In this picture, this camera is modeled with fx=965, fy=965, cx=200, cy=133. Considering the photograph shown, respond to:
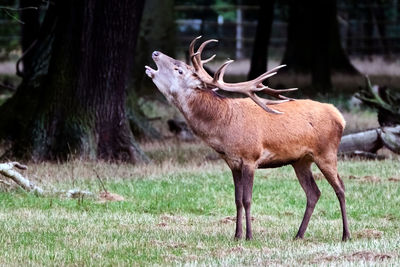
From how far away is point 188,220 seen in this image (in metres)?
10.2

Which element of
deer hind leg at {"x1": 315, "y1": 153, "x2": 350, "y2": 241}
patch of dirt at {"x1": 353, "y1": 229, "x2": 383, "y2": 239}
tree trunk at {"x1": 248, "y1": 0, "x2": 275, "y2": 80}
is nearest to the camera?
deer hind leg at {"x1": 315, "y1": 153, "x2": 350, "y2": 241}

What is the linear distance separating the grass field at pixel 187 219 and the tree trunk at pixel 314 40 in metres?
12.0

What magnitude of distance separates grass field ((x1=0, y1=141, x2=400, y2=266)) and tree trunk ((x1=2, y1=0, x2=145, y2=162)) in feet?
2.05

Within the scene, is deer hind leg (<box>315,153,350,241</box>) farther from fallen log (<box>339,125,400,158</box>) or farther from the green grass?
fallen log (<box>339,125,400,158</box>)

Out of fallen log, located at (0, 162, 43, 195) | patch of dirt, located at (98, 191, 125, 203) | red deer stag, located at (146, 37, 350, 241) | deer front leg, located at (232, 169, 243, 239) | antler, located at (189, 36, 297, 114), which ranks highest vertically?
antler, located at (189, 36, 297, 114)

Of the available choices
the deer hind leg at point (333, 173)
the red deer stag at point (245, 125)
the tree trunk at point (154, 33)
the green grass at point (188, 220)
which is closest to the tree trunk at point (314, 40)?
the tree trunk at point (154, 33)

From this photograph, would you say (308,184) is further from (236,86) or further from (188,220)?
(188,220)

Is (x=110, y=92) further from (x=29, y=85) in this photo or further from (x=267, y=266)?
(x=267, y=266)

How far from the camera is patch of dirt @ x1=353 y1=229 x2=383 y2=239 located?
9.26 metres

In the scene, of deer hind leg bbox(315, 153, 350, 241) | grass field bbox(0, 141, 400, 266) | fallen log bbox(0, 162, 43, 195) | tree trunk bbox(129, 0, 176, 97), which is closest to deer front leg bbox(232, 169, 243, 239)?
A: grass field bbox(0, 141, 400, 266)

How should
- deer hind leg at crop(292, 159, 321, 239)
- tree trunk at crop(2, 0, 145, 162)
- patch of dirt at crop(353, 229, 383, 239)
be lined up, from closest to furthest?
patch of dirt at crop(353, 229, 383, 239)
deer hind leg at crop(292, 159, 321, 239)
tree trunk at crop(2, 0, 145, 162)

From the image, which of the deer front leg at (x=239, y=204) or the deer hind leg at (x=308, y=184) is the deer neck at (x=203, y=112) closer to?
the deer front leg at (x=239, y=204)

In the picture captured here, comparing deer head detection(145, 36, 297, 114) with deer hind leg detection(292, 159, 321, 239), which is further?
deer hind leg detection(292, 159, 321, 239)

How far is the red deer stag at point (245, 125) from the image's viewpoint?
8.86 meters
